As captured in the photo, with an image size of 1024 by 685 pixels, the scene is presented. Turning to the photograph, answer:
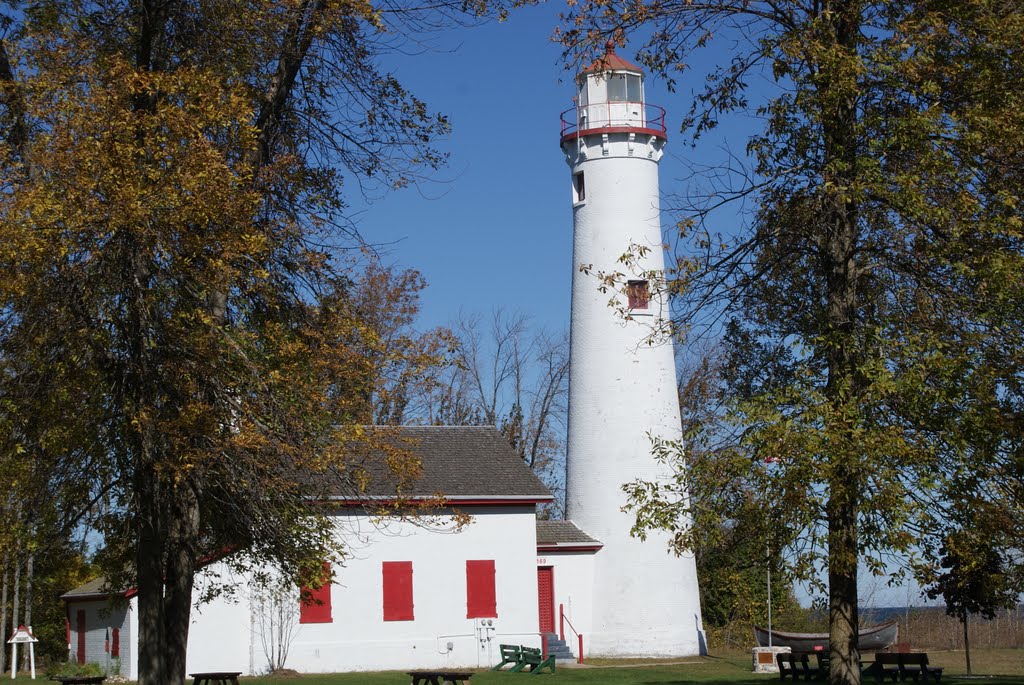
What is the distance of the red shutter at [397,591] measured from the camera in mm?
26984

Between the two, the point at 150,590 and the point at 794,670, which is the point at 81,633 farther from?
the point at 150,590

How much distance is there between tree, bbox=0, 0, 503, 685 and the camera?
10.1m

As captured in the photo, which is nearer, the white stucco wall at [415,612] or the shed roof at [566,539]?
the white stucco wall at [415,612]

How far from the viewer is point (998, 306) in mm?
10195

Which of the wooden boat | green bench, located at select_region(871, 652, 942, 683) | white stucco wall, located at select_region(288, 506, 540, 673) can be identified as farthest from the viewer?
the wooden boat

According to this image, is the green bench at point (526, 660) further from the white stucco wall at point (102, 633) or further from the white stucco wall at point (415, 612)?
the white stucco wall at point (102, 633)

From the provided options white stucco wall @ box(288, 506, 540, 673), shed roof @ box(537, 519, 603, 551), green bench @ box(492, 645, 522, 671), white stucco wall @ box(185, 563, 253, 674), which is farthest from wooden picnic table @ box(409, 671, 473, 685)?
shed roof @ box(537, 519, 603, 551)

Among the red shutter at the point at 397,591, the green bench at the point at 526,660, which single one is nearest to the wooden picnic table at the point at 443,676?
the green bench at the point at 526,660

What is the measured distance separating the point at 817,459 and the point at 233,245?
17.0ft

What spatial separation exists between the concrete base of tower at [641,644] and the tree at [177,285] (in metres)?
16.6

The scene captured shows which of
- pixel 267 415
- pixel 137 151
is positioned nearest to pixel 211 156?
pixel 137 151

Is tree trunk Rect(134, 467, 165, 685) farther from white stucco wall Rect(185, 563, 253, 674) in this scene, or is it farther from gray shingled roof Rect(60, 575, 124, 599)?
gray shingled roof Rect(60, 575, 124, 599)

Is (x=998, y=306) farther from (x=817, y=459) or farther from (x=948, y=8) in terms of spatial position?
(x=948, y=8)

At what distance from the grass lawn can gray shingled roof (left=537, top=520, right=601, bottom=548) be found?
2.74 meters
